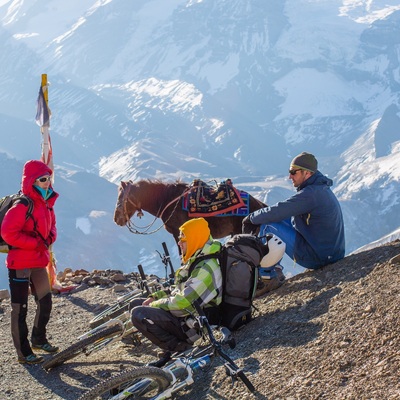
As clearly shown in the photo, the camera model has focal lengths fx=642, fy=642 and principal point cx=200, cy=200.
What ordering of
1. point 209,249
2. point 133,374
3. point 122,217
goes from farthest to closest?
point 122,217 < point 209,249 < point 133,374

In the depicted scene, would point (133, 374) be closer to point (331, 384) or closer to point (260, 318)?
point (331, 384)

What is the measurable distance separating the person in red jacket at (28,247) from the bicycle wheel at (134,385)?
2419mm

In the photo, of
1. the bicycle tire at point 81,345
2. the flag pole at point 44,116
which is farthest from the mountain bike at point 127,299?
the flag pole at point 44,116

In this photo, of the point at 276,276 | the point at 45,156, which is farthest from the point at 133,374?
the point at 45,156

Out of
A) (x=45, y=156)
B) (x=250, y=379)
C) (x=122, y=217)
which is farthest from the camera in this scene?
(x=45, y=156)

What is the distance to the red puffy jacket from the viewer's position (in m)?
6.48

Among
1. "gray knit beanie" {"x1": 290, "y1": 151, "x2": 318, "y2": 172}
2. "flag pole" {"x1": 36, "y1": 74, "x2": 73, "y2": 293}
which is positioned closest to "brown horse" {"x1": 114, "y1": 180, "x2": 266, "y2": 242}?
"flag pole" {"x1": 36, "y1": 74, "x2": 73, "y2": 293}

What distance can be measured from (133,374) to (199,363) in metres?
0.77

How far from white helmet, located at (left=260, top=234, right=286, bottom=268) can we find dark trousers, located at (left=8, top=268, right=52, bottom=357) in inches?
93.6

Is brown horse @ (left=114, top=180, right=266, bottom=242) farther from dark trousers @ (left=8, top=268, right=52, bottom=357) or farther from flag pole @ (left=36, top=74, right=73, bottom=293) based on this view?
dark trousers @ (left=8, top=268, right=52, bottom=357)

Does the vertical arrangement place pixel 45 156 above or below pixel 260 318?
above

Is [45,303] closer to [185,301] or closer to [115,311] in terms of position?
[115,311]

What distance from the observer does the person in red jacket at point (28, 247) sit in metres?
6.52

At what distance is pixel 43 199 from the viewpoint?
6.72 m
